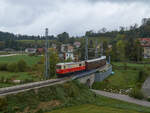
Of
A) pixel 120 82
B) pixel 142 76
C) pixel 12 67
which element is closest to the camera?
pixel 120 82

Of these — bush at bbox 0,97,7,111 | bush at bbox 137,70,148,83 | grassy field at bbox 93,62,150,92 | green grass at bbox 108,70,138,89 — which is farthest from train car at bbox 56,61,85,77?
bush at bbox 137,70,148,83

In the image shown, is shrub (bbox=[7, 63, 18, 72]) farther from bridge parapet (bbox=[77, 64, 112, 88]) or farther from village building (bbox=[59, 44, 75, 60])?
bridge parapet (bbox=[77, 64, 112, 88])

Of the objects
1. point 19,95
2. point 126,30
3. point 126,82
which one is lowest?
point 126,82

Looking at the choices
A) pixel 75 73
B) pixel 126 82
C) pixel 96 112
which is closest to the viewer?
pixel 96 112

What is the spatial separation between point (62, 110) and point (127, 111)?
27.2ft

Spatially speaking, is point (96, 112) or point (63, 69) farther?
point (63, 69)

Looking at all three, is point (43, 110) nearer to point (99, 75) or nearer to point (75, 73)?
point (75, 73)

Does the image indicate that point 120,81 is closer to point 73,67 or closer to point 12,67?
point 73,67

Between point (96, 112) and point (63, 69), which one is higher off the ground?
point (63, 69)

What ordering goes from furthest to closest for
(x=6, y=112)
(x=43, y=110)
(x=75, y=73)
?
(x=75, y=73) < (x=43, y=110) < (x=6, y=112)

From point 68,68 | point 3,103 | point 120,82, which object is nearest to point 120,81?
point 120,82

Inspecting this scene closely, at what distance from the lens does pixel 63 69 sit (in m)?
32.4

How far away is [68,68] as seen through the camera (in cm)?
3384

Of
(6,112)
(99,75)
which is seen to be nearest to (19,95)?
(6,112)
